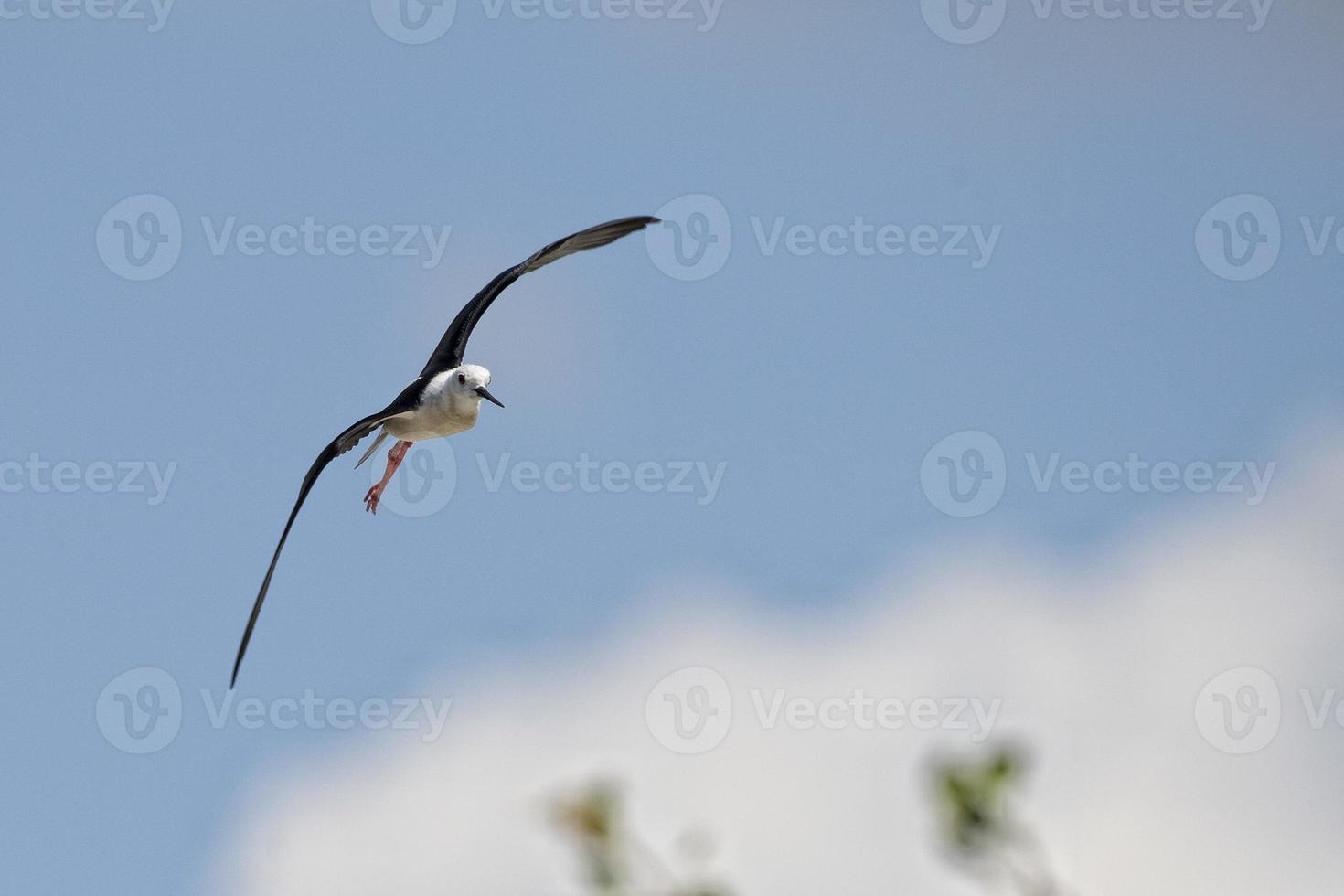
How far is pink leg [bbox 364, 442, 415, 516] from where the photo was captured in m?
15.8

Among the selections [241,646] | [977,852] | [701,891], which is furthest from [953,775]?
[241,646]

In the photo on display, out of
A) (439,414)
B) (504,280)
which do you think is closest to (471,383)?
(439,414)

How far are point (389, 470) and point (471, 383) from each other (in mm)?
1677

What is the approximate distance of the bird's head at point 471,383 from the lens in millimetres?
14961

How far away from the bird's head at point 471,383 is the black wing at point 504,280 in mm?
714

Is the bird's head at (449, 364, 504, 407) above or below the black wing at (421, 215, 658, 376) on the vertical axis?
below

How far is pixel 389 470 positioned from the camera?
16.1m

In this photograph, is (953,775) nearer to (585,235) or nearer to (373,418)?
(373,418)

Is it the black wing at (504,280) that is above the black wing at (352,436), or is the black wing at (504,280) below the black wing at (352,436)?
above

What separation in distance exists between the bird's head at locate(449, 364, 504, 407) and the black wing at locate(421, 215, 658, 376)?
0.71m

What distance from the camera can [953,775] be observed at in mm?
3996

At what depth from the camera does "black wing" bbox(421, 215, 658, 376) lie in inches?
645

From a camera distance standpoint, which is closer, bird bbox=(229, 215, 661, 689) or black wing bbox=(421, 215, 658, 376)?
bird bbox=(229, 215, 661, 689)

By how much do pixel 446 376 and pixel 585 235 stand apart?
3.59 metres
